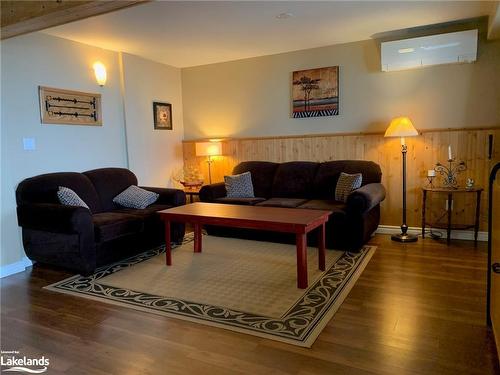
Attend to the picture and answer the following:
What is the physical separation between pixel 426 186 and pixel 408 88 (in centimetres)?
116

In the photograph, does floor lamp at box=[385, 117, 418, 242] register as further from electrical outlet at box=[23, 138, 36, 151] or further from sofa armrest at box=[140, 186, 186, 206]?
electrical outlet at box=[23, 138, 36, 151]

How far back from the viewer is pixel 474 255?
3.57 m

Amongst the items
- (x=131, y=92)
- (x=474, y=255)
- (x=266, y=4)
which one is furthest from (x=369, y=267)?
(x=131, y=92)

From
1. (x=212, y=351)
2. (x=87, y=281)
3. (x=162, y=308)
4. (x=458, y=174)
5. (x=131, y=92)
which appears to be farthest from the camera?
(x=131, y=92)

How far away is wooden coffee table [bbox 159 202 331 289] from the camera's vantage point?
2.83 m

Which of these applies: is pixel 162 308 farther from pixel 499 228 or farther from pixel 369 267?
pixel 499 228

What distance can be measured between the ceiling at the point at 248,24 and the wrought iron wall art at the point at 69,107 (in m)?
0.60

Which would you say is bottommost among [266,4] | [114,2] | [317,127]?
[317,127]

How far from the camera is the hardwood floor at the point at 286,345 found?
1887 millimetres

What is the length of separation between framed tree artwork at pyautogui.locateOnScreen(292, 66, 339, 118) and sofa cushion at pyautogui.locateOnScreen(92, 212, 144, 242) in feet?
8.41

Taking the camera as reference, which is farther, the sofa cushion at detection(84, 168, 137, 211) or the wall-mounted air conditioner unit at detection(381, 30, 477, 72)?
the sofa cushion at detection(84, 168, 137, 211)

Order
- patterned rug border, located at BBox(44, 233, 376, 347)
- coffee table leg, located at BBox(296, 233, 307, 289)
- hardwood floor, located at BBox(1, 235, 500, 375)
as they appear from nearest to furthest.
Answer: hardwood floor, located at BBox(1, 235, 500, 375) → patterned rug border, located at BBox(44, 233, 376, 347) → coffee table leg, located at BBox(296, 233, 307, 289)

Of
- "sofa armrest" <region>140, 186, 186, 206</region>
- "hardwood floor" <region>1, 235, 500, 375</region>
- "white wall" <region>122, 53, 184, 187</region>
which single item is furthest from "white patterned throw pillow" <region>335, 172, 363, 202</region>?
"white wall" <region>122, 53, 184, 187</region>

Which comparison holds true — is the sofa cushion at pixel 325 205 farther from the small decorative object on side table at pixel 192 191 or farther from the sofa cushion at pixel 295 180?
the small decorative object on side table at pixel 192 191
